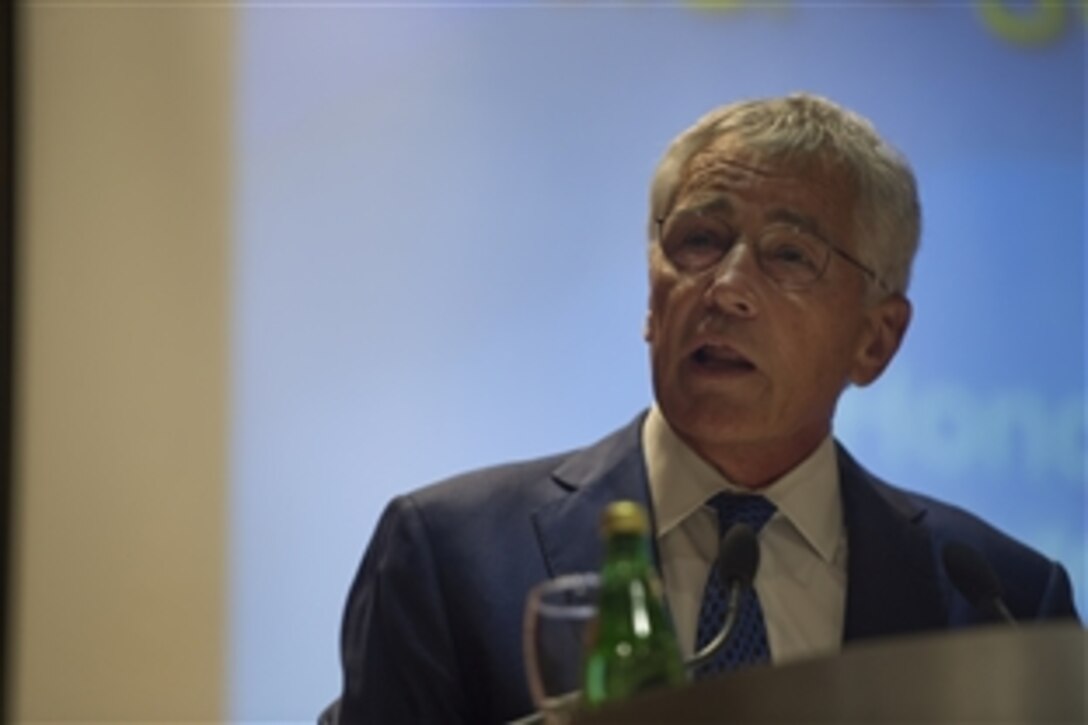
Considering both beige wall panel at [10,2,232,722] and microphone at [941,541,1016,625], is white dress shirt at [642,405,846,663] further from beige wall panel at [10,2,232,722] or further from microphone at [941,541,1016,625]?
beige wall panel at [10,2,232,722]

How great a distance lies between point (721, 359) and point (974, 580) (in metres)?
0.48

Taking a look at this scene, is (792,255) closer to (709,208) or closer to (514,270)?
(709,208)

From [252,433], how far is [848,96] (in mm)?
1045

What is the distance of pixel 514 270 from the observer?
2652 mm

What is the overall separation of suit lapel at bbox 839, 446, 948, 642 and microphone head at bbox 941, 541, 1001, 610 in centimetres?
7

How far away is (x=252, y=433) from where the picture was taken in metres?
2.60

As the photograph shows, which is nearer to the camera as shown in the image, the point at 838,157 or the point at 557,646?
the point at 557,646

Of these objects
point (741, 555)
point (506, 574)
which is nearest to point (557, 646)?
point (741, 555)

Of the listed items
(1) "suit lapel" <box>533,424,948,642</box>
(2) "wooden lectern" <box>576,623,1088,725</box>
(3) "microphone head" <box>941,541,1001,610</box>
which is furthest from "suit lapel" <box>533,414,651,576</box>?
(2) "wooden lectern" <box>576,623,1088,725</box>

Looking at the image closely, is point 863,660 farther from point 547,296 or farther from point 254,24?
point 254,24

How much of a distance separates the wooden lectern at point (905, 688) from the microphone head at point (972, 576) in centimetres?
155

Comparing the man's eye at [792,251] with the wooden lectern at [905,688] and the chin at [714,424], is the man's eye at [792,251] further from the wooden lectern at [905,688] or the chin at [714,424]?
the wooden lectern at [905,688]

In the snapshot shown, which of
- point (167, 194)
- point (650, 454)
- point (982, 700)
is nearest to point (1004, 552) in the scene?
point (650, 454)

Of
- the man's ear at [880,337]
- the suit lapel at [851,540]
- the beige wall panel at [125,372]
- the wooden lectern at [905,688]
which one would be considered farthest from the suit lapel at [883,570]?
the wooden lectern at [905,688]
